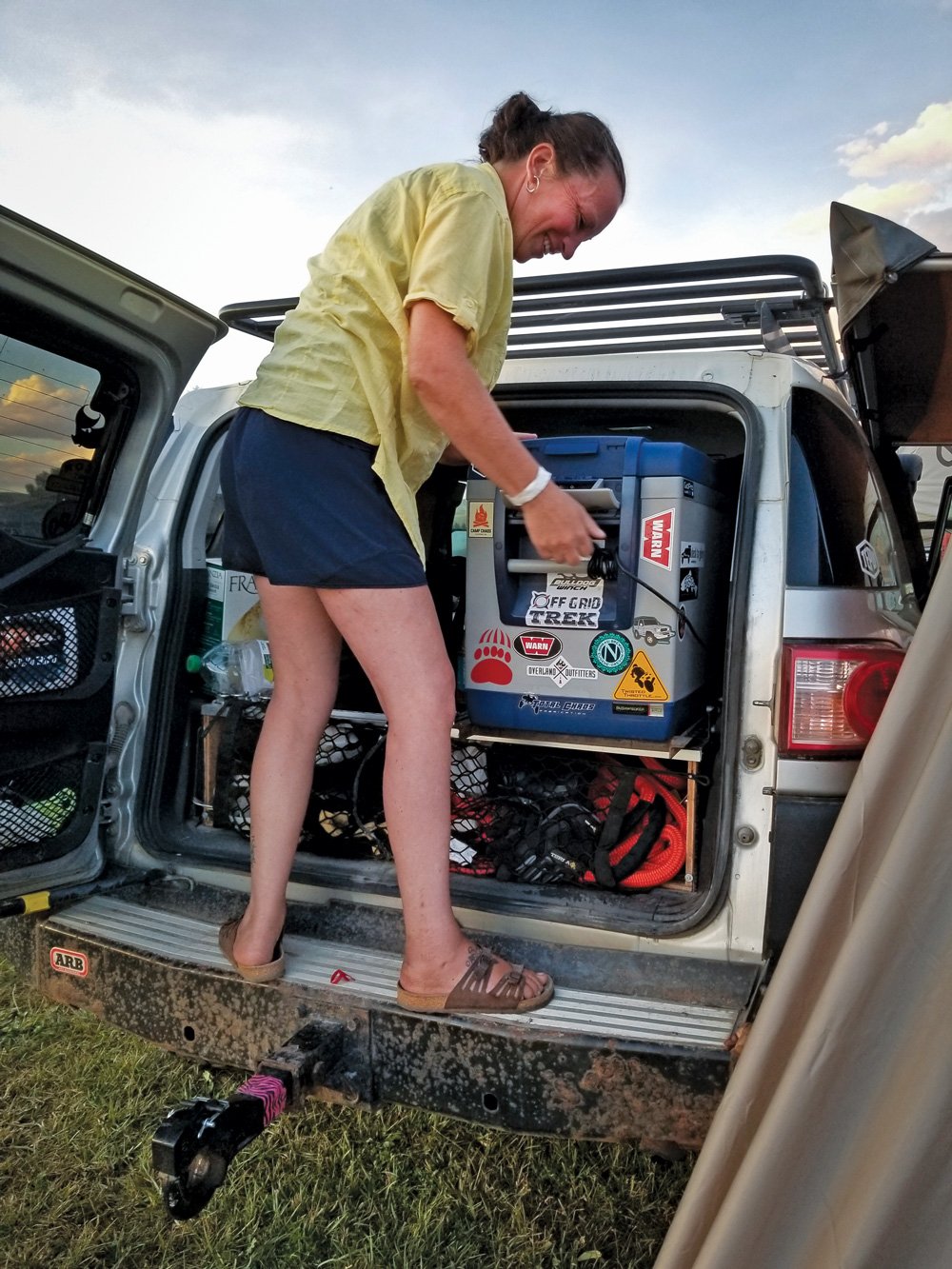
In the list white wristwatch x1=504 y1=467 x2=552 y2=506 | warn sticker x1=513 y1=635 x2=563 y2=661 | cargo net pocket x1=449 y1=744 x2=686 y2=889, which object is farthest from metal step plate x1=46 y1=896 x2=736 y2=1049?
white wristwatch x1=504 y1=467 x2=552 y2=506

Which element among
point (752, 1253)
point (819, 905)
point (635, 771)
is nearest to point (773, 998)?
point (819, 905)

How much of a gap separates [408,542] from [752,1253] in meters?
1.32

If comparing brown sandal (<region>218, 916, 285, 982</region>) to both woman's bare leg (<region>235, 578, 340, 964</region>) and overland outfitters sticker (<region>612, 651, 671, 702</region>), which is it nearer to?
woman's bare leg (<region>235, 578, 340, 964</region>)

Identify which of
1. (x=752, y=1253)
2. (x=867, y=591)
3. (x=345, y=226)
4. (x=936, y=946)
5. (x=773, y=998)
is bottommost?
(x=752, y=1253)

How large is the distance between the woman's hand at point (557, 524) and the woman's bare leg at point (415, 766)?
0.28 m

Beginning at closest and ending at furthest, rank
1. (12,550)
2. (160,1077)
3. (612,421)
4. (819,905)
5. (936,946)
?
(936,946) < (819,905) < (12,550) < (160,1077) < (612,421)

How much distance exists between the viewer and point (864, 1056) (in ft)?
4.14

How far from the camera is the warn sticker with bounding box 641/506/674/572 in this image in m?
2.24

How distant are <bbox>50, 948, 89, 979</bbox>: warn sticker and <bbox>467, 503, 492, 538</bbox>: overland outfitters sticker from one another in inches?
52.9

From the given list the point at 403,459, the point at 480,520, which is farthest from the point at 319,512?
the point at 480,520

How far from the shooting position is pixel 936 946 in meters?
1.23

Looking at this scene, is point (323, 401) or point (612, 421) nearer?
point (323, 401)

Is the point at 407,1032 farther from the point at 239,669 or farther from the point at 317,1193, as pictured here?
the point at 239,669

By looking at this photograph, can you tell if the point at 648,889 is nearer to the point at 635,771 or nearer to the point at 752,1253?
the point at 635,771
